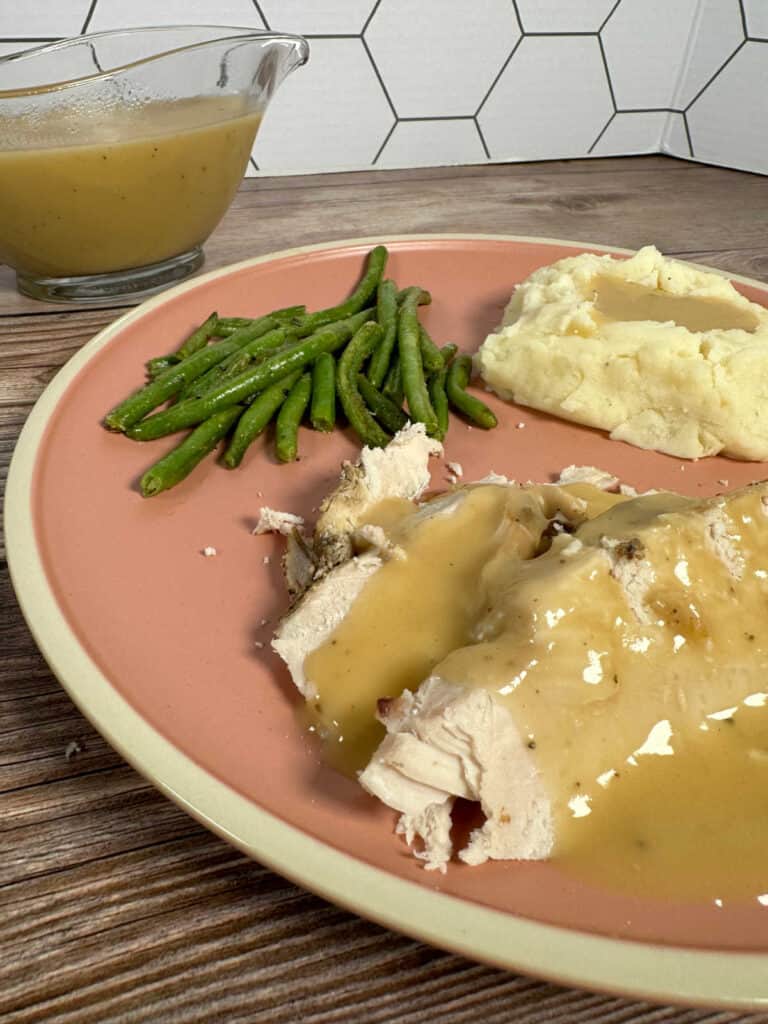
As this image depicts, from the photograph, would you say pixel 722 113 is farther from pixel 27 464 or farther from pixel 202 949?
pixel 202 949

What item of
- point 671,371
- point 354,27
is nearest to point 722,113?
point 354,27

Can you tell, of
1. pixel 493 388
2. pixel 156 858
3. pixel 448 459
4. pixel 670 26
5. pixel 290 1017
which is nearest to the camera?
pixel 290 1017

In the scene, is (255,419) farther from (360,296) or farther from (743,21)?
(743,21)

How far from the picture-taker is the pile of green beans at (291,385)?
2.44 meters

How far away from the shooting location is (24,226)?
2924 millimetres

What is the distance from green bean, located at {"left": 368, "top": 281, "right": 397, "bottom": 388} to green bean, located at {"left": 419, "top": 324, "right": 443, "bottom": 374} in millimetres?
100

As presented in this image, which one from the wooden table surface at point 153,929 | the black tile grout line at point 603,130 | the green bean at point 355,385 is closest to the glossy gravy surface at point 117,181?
the green bean at point 355,385

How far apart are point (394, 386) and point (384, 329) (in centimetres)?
28

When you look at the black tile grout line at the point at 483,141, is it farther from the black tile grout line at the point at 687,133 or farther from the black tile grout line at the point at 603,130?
the black tile grout line at the point at 687,133

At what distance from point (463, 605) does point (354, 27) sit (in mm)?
4424

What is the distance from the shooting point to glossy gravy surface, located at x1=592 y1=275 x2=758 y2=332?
277 centimetres

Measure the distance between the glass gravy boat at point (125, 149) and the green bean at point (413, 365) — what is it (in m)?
0.91

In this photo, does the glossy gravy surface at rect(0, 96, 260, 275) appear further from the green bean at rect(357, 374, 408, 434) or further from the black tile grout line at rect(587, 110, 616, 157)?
the black tile grout line at rect(587, 110, 616, 157)

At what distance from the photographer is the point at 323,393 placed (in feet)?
8.64
